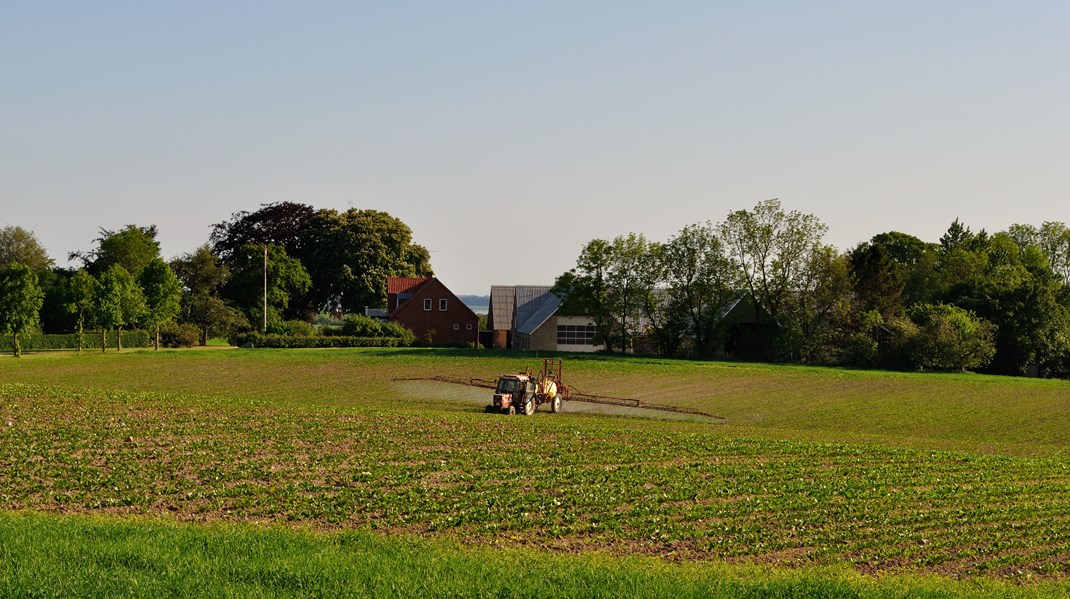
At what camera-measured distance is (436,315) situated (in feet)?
347

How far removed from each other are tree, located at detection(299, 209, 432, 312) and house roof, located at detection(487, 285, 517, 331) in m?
16.2

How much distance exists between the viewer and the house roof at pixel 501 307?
10794 cm

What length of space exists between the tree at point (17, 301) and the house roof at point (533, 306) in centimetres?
4043

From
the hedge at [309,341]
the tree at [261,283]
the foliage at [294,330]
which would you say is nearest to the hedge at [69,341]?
the hedge at [309,341]

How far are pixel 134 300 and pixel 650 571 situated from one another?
241 ft

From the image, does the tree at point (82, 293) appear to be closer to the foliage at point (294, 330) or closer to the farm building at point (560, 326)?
the foliage at point (294, 330)

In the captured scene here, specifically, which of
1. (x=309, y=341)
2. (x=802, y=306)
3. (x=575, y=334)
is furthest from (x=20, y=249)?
(x=802, y=306)

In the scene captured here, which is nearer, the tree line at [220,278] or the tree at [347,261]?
the tree line at [220,278]

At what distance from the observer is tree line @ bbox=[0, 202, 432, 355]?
258 ft

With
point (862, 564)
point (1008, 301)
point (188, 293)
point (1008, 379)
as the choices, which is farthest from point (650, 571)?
point (188, 293)

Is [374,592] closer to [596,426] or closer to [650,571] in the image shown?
[650,571]

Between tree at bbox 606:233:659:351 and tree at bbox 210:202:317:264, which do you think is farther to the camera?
tree at bbox 210:202:317:264

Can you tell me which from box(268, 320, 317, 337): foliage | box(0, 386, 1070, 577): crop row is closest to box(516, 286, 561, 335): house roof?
box(268, 320, 317, 337): foliage

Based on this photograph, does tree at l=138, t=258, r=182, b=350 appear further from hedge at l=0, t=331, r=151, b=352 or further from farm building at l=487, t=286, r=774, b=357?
farm building at l=487, t=286, r=774, b=357
